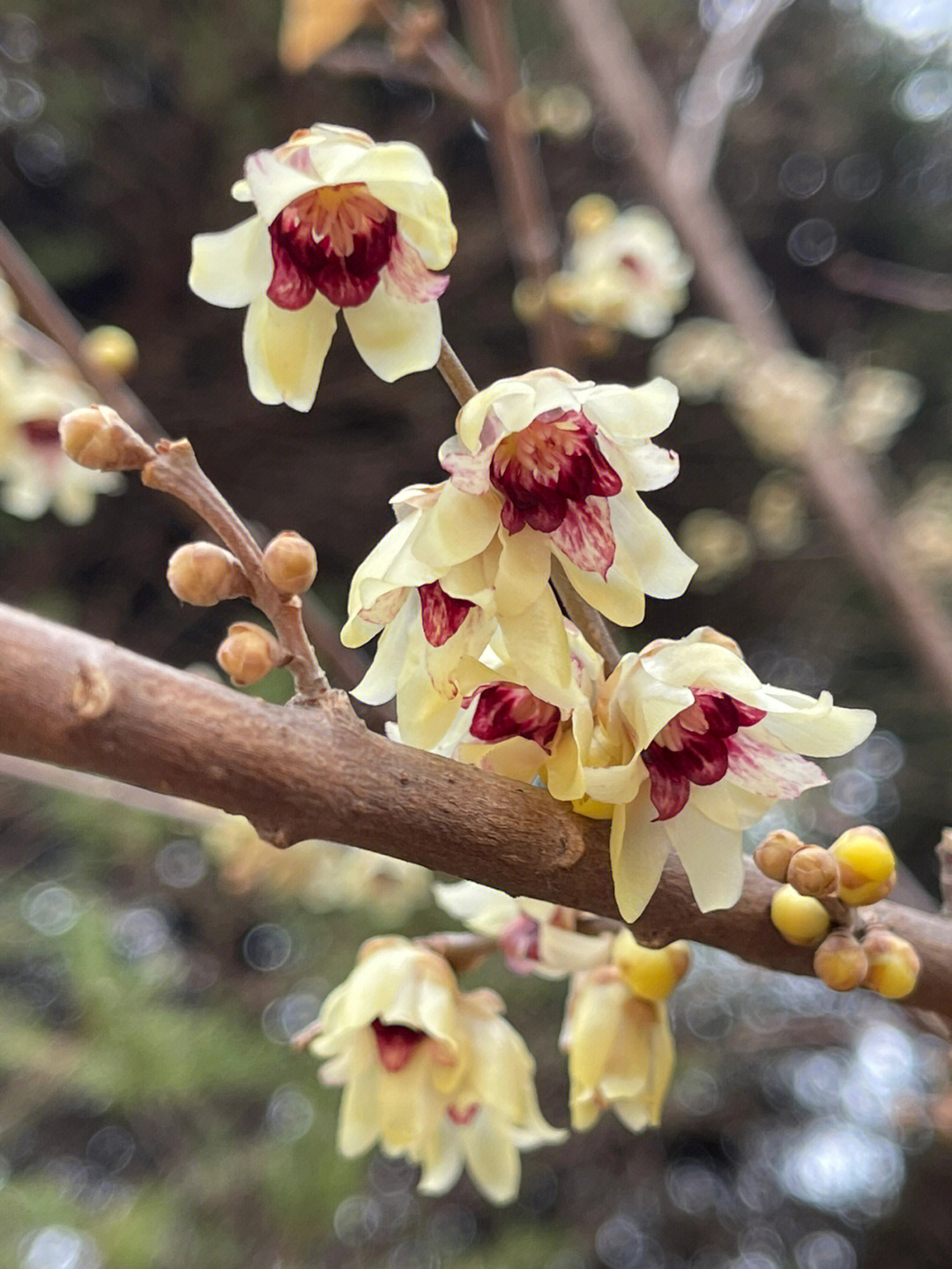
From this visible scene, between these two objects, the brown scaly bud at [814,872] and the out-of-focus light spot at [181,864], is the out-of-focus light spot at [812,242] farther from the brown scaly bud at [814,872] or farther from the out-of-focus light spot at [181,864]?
the brown scaly bud at [814,872]

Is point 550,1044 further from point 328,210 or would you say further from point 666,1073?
point 328,210

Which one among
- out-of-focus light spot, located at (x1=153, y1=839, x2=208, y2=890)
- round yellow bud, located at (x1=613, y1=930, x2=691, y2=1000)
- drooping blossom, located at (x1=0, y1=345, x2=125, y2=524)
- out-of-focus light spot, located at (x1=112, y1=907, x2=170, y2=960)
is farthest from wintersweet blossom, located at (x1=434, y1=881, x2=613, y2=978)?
out-of-focus light spot, located at (x1=153, y1=839, x2=208, y2=890)

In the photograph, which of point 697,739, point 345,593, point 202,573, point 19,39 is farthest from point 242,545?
point 19,39

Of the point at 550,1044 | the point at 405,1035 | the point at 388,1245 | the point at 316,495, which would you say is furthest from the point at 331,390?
the point at 405,1035

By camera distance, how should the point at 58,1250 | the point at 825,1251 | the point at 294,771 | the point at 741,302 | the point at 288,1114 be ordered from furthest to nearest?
the point at 825,1251 < the point at 741,302 < the point at 288,1114 < the point at 58,1250 < the point at 294,771

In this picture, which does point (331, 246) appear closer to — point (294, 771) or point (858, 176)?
point (294, 771)

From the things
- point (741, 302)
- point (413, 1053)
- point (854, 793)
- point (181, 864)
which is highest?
point (741, 302)

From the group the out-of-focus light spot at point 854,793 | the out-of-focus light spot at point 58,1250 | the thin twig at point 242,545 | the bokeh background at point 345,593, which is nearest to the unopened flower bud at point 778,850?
the thin twig at point 242,545
